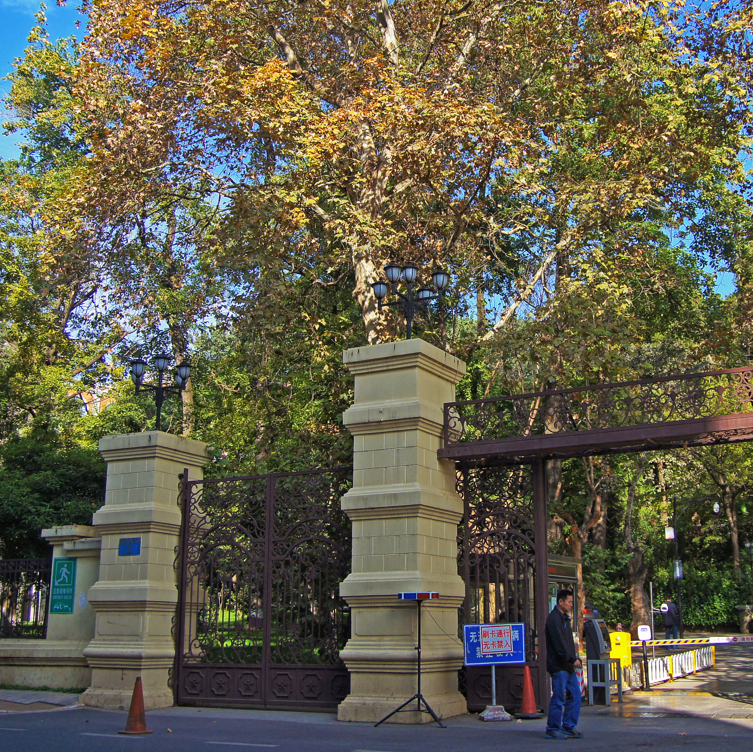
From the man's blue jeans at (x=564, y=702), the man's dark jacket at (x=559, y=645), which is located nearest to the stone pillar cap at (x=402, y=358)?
the man's dark jacket at (x=559, y=645)

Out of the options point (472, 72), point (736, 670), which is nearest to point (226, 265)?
point (472, 72)

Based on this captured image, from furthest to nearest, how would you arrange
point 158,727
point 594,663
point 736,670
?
point 736,670, point 594,663, point 158,727

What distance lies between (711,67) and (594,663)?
12.3m

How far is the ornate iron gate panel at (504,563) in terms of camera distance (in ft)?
37.6

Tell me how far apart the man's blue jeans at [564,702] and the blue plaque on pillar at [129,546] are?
708cm

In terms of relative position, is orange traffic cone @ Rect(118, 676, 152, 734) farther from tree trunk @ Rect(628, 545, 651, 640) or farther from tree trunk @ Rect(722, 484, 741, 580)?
tree trunk @ Rect(722, 484, 741, 580)

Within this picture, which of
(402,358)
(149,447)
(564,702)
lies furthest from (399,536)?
(149,447)

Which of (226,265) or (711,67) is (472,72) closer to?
(711,67)

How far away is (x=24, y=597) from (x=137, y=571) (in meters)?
3.23

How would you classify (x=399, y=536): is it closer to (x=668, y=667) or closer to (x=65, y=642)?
(x=65, y=642)

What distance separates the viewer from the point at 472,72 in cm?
2119

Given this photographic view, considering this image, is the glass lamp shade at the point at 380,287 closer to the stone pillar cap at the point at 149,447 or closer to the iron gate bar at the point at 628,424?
the iron gate bar at the point at 628,424

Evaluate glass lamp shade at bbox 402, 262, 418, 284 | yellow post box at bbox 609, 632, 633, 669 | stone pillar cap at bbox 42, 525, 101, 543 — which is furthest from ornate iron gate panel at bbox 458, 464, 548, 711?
stone pillar cap at bbox 42, 525, 101, 543

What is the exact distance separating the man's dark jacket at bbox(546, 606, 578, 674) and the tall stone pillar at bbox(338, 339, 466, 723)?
6.48ft
